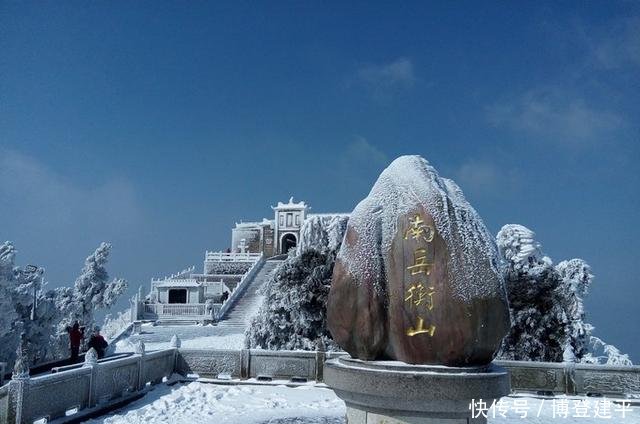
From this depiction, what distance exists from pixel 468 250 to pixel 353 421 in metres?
2.14

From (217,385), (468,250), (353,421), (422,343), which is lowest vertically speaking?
(217,385)

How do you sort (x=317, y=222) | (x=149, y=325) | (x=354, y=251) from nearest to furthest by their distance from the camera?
(x=354, y=251) < (x=317, y=222) < (x=149, y=325)

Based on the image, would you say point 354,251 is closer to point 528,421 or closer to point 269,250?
point 528,421

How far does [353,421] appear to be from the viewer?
5.49 meters

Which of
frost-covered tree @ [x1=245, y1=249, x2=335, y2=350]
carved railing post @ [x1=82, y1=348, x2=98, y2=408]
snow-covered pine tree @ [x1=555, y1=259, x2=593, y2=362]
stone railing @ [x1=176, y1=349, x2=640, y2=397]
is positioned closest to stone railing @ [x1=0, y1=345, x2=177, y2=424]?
carved railing post @ [x1=82, y1=348, x2=98, y2=408]

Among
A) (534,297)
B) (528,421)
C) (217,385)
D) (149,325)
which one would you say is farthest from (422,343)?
(149,325)

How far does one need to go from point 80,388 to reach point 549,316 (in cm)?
1356

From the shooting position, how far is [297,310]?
18.1 metres

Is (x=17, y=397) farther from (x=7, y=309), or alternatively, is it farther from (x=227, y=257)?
(x=227, y=257)

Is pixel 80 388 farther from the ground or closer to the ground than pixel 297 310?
closer to the ground

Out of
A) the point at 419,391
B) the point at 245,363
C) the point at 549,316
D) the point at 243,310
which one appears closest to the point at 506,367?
the point at 549,316

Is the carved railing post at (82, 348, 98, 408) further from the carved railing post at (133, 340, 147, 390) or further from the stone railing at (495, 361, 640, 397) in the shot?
the stone railing at (495, 361, 640, 397)

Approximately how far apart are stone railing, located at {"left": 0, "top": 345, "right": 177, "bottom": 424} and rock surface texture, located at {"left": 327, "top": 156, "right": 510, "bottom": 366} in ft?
17.8

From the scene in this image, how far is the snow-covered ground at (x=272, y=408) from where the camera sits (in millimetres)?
9789
